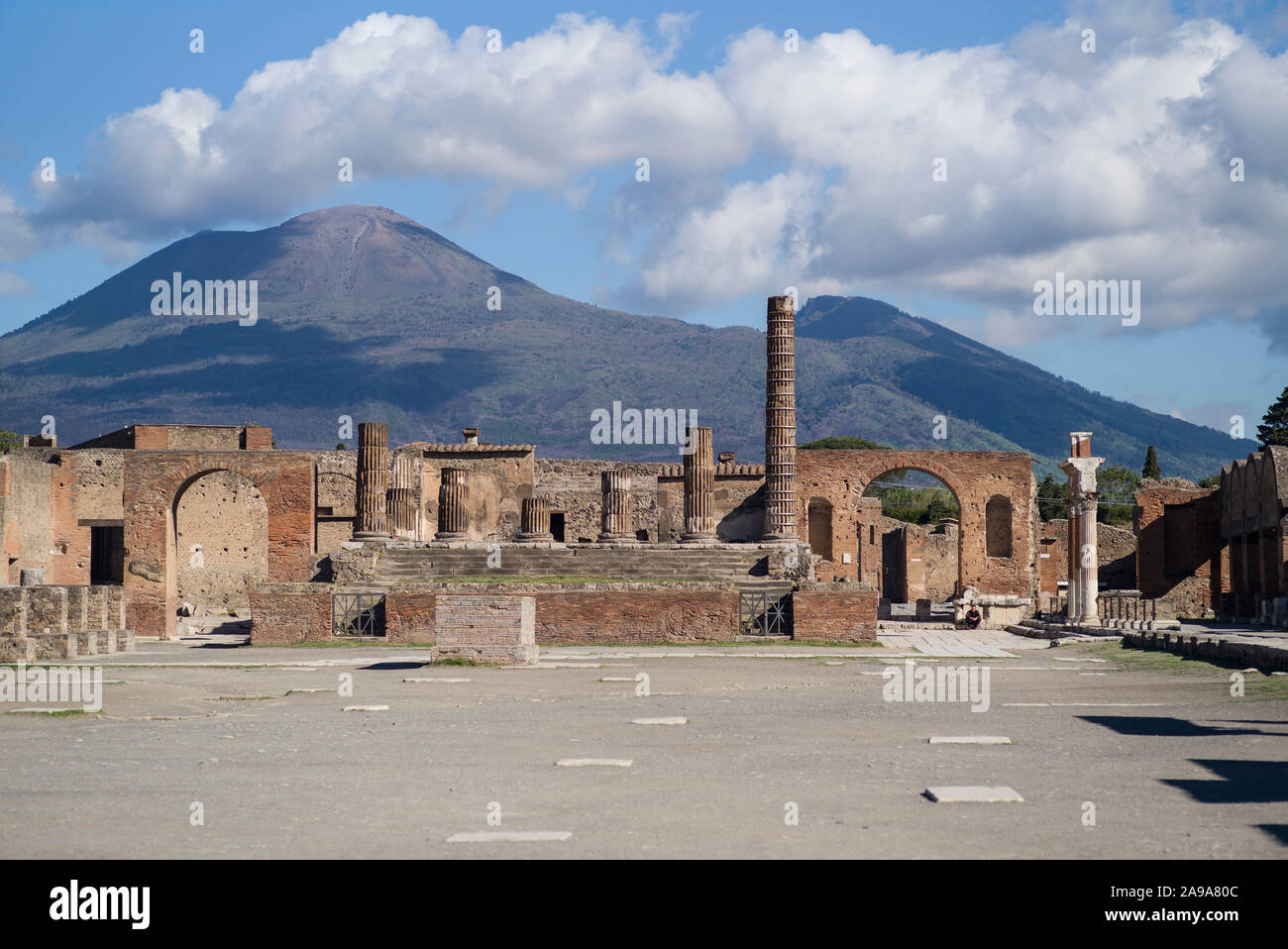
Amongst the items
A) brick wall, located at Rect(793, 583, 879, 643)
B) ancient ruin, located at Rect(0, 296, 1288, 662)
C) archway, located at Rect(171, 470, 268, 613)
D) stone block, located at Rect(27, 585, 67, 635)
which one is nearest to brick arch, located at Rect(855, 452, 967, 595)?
ancient ruin, located at Rect(0, 296, 1288, 662)

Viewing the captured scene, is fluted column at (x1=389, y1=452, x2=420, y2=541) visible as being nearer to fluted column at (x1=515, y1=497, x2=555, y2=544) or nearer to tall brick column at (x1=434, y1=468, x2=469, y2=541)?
tall brick column at (x1=434, y1=468, x2=469, y2=541)

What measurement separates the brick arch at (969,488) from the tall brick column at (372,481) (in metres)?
14.8

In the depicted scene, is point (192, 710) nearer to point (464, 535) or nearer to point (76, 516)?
point (464, 535)

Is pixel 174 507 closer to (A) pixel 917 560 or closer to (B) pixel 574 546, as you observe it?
(B) pixel 574 546

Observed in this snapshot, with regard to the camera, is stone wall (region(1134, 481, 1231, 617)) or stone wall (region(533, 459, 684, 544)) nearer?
stone wall (region(1134, 481, 1231, 617))

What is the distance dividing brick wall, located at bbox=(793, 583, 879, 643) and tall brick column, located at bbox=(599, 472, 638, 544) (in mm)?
12546

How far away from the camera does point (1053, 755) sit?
37.0ft

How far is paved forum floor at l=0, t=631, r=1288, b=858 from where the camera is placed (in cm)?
783

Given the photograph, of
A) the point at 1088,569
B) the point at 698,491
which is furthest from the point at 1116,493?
the point at 1088,569

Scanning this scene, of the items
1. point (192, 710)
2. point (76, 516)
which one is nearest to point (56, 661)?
point (192, 710)

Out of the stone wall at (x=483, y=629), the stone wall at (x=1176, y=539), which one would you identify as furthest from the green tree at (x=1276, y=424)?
the stone wall at (x=483, y=629)

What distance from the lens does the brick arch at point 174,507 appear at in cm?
3650
